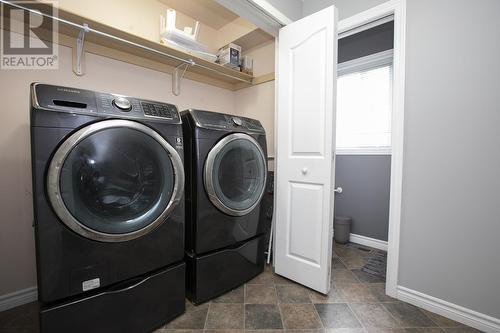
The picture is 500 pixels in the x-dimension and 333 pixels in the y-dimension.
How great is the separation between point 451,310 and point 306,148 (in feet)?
4.27

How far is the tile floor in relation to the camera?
3.89 feet

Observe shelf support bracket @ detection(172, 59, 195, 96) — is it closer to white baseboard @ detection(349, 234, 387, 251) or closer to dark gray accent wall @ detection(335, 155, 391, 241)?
dark gray accent wall @ detection(335, 155, 391, 241)

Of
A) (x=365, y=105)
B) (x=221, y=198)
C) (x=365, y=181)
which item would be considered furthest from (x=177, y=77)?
(x=365, y=181)

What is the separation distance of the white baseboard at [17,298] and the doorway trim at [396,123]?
7.85 ft

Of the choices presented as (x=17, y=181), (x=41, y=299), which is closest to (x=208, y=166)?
(x=41, y=299)

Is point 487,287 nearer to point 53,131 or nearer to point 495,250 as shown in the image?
point 495,250

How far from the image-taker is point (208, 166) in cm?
130

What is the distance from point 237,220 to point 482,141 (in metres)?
1.50

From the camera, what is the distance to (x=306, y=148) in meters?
1.54

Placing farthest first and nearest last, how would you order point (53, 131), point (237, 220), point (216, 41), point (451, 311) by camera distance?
point (216, 41)
point (237, 220)
point (451, 311)
point (53, 131)

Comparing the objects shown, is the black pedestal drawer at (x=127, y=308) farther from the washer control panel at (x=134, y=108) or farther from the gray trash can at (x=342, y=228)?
the gray trash can at (x=342, y=228)

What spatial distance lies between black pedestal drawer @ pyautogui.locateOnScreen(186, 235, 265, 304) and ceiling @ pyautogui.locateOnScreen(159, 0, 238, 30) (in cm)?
214

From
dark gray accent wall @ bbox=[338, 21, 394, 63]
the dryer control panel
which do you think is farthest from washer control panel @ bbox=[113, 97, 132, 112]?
dark gray accent wall @ bbox=[338, 21, 394, 63]

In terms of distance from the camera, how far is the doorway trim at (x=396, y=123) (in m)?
1.39
